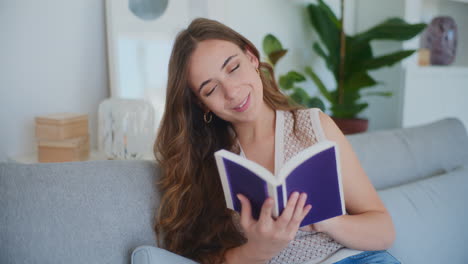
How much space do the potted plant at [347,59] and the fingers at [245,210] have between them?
168 cm

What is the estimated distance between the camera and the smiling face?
40.7 inches

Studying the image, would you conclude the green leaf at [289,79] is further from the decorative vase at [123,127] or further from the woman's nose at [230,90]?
the woman's nose at [230,90]

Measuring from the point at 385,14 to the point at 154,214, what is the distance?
2.38 meters

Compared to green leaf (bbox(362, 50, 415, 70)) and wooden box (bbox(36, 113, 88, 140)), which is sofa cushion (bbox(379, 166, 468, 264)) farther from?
wooden box (bbox(36, 113, 88, 140))

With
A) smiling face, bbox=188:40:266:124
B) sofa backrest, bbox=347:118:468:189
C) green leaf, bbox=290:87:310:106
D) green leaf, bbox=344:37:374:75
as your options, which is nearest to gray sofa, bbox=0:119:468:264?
sofa backrest, bbox=347:118:468:189

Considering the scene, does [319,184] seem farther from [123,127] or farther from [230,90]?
[123,127]

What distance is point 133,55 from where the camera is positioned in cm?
174

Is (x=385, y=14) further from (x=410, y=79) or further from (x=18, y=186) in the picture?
(x=18, y=186)

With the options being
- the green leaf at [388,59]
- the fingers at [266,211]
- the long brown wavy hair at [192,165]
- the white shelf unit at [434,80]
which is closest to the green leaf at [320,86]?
the green leaf at [388,59]

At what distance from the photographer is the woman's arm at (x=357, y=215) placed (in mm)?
990

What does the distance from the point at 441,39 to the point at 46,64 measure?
8.99 feet

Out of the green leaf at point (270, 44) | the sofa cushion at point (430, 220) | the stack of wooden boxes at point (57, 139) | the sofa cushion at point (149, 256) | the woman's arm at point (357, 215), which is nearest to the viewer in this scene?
the sofa cushion at point (149, 256)

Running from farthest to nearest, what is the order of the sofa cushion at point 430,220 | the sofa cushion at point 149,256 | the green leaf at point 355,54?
the green leaf at point 355,54, the sofa cushion at point 430,220, the sofa cushion at point 149,256

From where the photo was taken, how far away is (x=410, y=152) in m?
1.62
